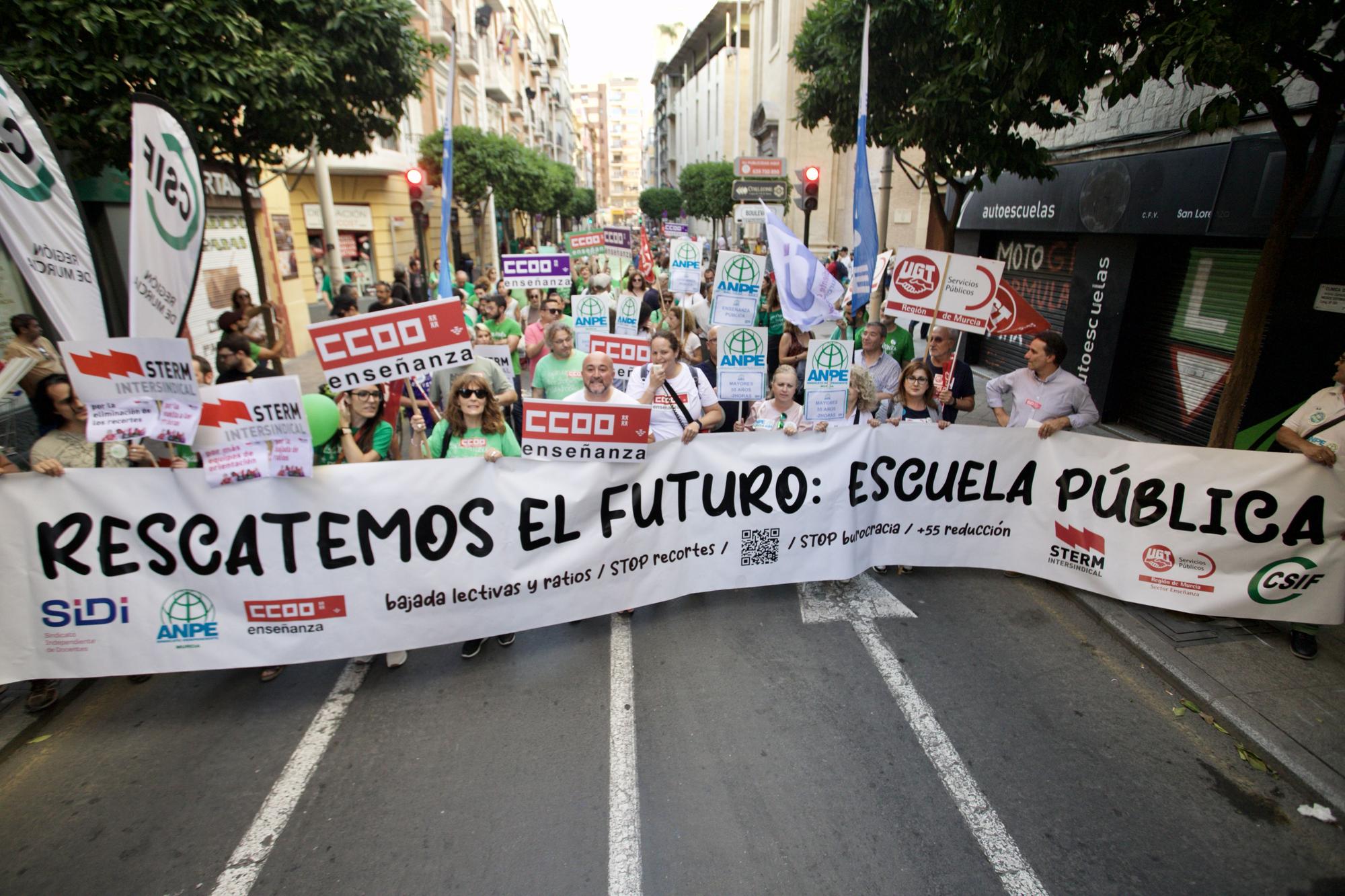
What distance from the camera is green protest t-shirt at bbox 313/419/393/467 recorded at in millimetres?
4625

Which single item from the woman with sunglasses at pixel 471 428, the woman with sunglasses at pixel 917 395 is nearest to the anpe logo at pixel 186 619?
the woman with sunglasses at pixel 471 428

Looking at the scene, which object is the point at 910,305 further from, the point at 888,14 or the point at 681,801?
the point at 888,14

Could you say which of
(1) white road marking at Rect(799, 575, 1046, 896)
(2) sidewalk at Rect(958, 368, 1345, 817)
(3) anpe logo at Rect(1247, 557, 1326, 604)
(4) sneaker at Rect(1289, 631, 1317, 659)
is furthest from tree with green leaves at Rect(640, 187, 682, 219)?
(4) sneaker at Rect(1289, 631, 1317, 659)

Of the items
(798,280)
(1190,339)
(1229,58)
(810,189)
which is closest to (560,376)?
(798,280)

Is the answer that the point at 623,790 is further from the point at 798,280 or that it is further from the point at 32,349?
the point at 32,349

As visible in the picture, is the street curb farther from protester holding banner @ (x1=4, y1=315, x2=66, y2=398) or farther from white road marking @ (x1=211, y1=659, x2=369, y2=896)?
protester holding banner @ (x1=4, y1=315, x2=66, y2=398)

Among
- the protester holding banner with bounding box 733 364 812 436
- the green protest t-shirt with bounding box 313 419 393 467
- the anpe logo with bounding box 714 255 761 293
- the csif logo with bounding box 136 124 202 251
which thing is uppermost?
the csif logo with bounding box 136 124 202 251

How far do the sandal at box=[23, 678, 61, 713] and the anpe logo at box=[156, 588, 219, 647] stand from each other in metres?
0.71

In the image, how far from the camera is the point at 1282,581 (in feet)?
15.2

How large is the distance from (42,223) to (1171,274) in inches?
426

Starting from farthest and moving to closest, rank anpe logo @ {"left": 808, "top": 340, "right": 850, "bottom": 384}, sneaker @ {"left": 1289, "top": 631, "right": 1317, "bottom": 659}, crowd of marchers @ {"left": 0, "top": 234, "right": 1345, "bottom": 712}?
anpe logo @ {"left": 808, "top": 340, "right": 850, "bottom": 384}
sneaker @ {"left": 1289, "top": 631, "right": 1317, "bottom": 659}
crowd of marchers @ {"left": 0, "top": 234, "right": 1345, "bottom": 712}

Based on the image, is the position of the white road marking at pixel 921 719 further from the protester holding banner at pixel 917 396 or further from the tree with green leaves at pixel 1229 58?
the tree with green leaves at pixel 1229 58

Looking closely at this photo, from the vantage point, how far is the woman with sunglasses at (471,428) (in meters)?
4.59

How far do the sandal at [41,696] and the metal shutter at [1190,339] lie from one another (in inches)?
411
